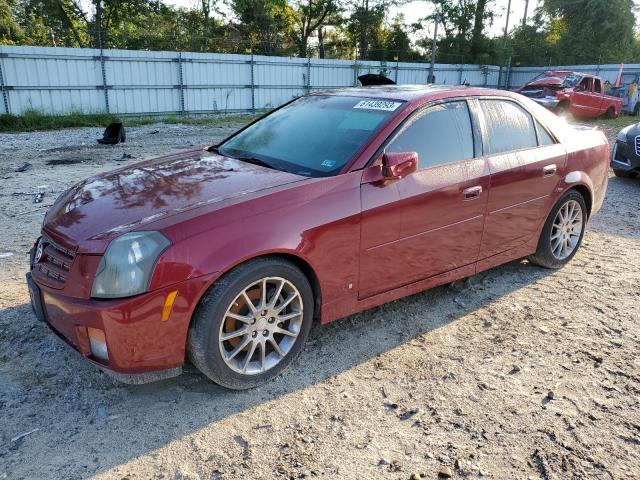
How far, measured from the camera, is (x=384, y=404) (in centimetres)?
294

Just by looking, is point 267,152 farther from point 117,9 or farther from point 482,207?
point 117,9

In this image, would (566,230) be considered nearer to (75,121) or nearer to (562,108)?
(562,108)

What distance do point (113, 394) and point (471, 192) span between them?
271 centimetres

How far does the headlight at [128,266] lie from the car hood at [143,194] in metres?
0.09

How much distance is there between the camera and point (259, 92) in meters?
21.5

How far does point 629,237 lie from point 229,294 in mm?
5085

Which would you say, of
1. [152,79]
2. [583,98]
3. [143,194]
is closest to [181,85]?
[152,79]

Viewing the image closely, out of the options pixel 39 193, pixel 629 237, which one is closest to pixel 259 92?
pixel 39 193

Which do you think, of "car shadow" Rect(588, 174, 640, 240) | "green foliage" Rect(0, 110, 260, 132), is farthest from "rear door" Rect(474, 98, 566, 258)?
"green foliage" Rect(0, 110, 260, 132)

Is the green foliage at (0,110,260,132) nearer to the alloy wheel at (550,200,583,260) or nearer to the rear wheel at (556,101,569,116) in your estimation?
the rear wheel at (556,101,569,116)

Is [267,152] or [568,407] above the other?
[267,152]

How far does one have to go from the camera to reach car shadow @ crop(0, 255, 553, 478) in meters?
2.55

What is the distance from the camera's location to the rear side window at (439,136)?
3.58 m

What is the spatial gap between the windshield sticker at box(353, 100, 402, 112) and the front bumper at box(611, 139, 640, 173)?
6.70 m
